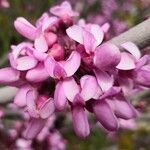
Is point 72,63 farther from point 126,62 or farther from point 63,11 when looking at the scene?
point 63,11

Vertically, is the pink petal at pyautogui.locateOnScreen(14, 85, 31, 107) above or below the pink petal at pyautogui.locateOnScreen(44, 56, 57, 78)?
below

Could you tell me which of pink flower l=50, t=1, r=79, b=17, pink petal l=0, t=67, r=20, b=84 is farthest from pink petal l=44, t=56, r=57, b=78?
pink flower l=50, t=1, r=79, b=17

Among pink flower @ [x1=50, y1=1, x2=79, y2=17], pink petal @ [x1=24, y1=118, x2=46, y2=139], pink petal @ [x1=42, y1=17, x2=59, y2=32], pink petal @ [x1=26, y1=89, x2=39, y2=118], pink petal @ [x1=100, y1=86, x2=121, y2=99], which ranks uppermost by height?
pink petal @ [x1=42, y1=17, x2=59, y2=32]

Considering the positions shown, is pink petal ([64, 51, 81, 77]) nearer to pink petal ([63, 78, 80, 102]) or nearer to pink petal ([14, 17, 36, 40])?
pink petal ([63, 78, 80, 102])

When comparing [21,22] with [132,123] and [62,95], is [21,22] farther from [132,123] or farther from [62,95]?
[132,123]

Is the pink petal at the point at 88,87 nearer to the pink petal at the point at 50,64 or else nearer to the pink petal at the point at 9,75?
the pink petal at the point at 50,64

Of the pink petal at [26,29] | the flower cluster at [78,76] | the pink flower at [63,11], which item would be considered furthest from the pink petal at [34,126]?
the pink flower at [63,11]
